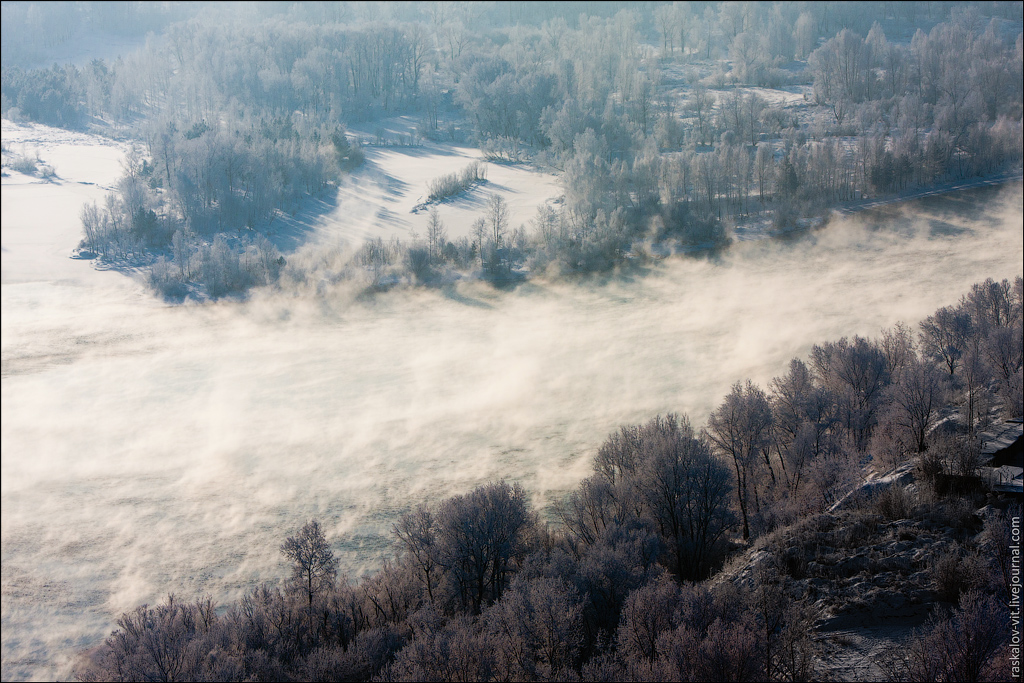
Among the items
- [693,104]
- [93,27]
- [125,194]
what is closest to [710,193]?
[693,104]

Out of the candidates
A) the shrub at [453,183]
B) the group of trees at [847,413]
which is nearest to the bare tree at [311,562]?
the group of trees at [847,413]

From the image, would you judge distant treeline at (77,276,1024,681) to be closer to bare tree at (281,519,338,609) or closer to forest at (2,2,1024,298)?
bare tree at (281,519,338,609)

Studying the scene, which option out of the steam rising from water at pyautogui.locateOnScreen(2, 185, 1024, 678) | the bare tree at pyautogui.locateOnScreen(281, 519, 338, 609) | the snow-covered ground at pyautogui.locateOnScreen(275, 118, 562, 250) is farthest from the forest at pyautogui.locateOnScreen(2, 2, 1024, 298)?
the bare tree at pyautogui.locateOnScreen(281, 519, 338, 609)

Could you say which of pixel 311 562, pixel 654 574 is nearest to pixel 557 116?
pixel 311 562

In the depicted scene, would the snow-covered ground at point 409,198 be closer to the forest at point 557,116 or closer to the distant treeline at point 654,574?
the forest at point 557,116

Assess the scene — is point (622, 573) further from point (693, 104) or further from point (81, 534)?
point (693, 104)

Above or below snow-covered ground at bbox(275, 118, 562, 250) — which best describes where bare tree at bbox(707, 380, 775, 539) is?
below
